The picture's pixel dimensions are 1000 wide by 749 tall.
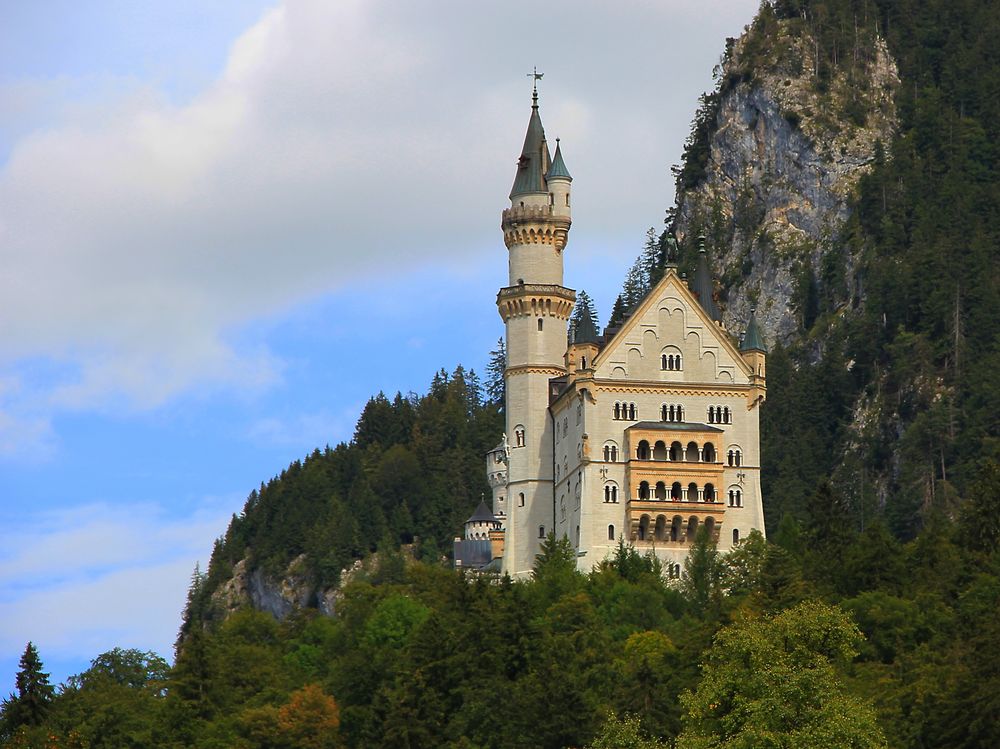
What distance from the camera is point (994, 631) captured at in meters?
90.4

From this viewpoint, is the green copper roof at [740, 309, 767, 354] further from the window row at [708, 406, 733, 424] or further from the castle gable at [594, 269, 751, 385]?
the window row at [708, 406, 733, 424]

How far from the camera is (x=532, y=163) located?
461 ft

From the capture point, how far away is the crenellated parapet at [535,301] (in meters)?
137

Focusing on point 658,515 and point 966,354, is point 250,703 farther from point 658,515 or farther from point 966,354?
point 966,354

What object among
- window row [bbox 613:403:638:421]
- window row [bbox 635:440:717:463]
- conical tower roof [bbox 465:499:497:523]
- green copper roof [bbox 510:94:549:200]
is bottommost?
window row [bbox 635:440:717:463]

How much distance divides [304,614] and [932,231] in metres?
64.4

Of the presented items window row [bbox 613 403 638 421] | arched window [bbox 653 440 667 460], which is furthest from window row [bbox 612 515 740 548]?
window row [bbox 613 403 638 421]

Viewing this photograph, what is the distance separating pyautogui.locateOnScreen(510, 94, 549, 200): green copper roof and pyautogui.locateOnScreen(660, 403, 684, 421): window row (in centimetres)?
1413

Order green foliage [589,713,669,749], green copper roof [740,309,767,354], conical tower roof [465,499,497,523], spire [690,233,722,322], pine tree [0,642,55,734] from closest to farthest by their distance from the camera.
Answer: green foliage [589,713,669,749], pine tree [0,642,55,734], green copper roof [740,309,767,354], spire [690,233,722,322], conical tower roof [465,499,497,523]

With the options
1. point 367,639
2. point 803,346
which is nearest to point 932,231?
point 803,346

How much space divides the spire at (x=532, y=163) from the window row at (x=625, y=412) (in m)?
13.6

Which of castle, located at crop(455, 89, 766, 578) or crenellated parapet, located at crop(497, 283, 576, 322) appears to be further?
crenellated parapet, located at crop(497, 283, 576, 322)

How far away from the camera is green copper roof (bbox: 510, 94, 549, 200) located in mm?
139500

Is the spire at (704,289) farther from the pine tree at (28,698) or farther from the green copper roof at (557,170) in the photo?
the pine tree at (28,698)
